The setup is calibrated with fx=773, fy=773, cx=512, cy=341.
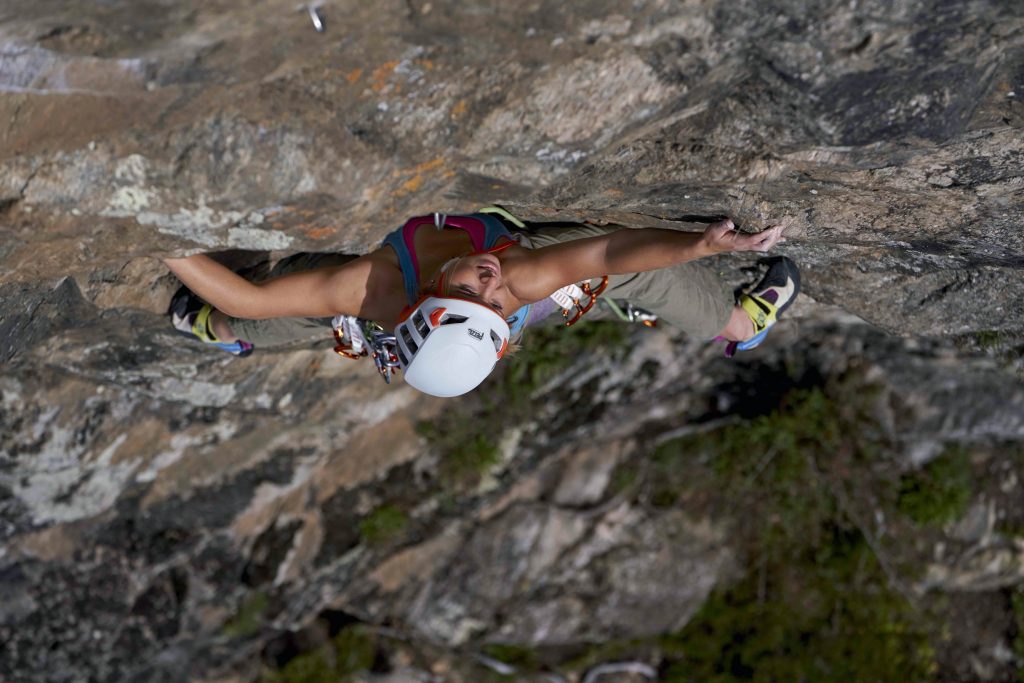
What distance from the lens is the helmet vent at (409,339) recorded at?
3.58 m

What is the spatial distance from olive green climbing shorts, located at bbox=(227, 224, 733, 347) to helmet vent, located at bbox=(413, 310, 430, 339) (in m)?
0.92

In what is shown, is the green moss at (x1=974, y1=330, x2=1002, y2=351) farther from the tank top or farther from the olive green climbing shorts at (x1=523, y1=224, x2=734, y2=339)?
the tank top

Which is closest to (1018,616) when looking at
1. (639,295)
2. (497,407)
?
(497,407)

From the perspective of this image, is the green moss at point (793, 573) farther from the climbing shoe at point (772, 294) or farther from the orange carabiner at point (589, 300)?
the orange carabiner at point (589, 300)

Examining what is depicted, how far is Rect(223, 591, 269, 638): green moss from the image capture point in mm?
7672

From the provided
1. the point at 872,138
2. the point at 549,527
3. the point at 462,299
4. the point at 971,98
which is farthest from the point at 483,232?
the point at 549,527

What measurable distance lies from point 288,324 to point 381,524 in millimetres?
3690

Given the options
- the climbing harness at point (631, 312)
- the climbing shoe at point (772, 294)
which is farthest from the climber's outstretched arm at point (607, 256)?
the climbing harness at point (631, 312)

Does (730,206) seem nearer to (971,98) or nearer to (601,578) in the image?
(971,98)

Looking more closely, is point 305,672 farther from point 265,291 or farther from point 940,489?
point 940,489

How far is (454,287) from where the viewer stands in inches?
142

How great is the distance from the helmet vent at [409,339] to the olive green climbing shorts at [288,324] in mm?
927

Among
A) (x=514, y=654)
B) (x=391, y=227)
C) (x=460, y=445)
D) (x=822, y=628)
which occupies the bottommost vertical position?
(x=822, y=628)

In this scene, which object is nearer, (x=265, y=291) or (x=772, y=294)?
(x=265, y=291)
